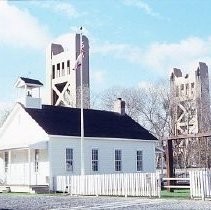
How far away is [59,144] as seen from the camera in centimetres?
3059

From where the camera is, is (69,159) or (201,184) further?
(69,159)

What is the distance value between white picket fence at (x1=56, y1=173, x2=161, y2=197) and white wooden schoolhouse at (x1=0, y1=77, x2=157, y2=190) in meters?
3.01

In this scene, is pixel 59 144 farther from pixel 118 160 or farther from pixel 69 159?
pixel 118 160

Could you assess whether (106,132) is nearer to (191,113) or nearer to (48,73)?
(191,113)

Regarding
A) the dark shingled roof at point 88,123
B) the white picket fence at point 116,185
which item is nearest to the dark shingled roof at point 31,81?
the dark shingled roof at point 88,123

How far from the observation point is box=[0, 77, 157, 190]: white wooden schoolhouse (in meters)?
30.6

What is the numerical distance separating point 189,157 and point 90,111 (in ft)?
91.7

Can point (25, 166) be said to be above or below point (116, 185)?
above

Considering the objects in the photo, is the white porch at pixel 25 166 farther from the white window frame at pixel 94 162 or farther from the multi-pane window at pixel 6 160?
the white window frame at pixel 94 162

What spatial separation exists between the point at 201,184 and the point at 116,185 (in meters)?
5.38

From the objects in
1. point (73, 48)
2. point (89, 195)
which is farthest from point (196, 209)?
point (73, 48)

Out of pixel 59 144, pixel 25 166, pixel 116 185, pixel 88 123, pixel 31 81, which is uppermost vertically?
pixel 31 81

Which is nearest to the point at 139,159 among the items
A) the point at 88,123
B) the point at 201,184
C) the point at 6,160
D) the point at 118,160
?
the point at 118,160

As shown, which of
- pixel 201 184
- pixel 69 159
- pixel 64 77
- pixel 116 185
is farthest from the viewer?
pixel 64 77
